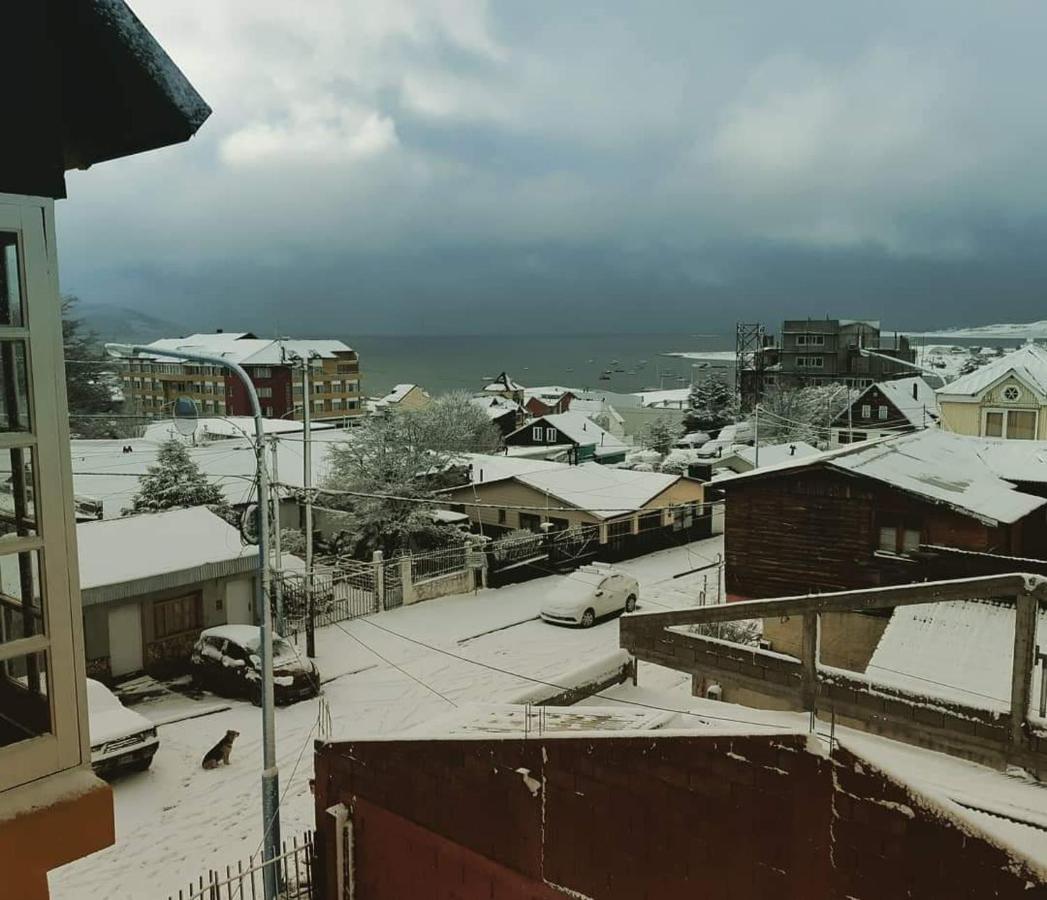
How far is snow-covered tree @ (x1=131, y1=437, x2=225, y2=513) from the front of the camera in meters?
26.1

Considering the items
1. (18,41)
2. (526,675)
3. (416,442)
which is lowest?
(526,675)

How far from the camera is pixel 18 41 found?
2.28 m

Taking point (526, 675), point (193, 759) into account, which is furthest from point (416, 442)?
point (193, 759)

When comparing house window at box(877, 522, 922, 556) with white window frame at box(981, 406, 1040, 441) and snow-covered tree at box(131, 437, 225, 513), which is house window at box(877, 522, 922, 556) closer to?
white window frame at box(981, 406, 1040, 441)

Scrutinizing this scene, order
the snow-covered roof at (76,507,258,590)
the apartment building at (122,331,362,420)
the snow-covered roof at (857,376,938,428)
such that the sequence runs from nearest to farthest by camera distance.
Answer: the snow-covered roof at (76,507,258,590)
the snow-covered roof at (857,376,938,428)
the apartment building at (122,331,362,420)

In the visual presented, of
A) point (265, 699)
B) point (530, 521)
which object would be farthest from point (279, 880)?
point (530, 521)

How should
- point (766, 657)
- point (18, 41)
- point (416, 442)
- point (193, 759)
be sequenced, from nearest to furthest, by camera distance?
point (18, 41)
point (766, 657)
point (193, 759)
point (416, 442)

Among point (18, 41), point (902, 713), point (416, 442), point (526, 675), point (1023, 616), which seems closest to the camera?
point (18, 41)

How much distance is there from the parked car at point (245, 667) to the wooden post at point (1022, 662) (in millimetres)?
12754

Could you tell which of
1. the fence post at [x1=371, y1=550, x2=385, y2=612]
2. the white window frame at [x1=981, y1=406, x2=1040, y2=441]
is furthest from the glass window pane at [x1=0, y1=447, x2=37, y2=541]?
the white window frame at [x1=981, y1=406, x2=1040, y2=441]

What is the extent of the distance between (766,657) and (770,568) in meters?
10.3

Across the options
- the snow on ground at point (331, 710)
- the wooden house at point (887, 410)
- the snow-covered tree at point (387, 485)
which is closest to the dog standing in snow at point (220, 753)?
the snow on ground at point (331, 710)

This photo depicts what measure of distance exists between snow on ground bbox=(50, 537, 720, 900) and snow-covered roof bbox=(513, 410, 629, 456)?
2741 centimetres

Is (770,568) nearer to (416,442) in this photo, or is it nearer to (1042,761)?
(1042,761)
